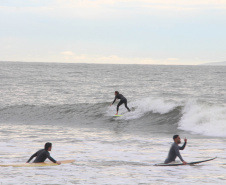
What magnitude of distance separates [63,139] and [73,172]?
268 inches

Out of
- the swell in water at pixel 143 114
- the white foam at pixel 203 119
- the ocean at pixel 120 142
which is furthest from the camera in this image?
the swell in water at pixel 143 114

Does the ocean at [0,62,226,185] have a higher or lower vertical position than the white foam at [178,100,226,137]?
lower

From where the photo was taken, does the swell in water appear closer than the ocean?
No

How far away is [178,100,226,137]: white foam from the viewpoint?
21.6m

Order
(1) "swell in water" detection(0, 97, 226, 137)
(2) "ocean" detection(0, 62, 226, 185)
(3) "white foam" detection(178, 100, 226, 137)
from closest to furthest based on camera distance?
(2) "ocean" detection(0, 62, 226, 185) < (3) "white foam" detection(178, 100, 226, 137) < (1) "swell in water" detection(0, 97, 226, 137)

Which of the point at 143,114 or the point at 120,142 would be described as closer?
the point at 120,142

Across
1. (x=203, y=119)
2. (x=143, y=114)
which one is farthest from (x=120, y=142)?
(x=143, y=114)

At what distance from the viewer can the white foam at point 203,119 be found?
2162 centimetres

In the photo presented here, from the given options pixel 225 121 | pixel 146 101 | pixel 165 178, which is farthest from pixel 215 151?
pixel 146 101

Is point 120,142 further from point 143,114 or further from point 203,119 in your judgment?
point 143,114

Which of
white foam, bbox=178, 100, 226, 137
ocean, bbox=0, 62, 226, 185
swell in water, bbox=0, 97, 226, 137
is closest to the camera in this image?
ocean, bbox=0, 62, 226, 185

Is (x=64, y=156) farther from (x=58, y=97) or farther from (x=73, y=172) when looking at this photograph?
(x=58, y=97)

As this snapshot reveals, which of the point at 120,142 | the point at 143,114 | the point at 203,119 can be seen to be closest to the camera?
the point at 120,142

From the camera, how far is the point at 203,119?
2370 cm
